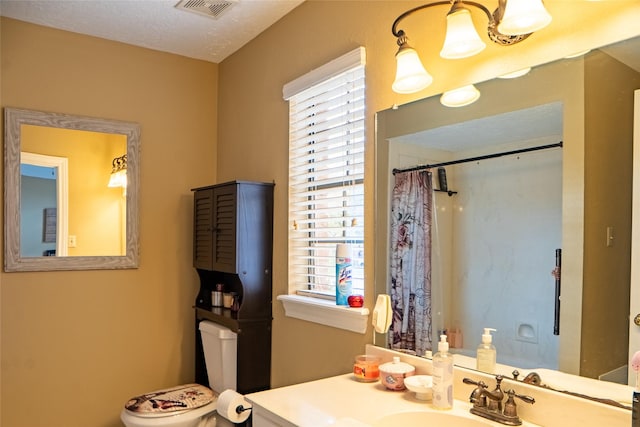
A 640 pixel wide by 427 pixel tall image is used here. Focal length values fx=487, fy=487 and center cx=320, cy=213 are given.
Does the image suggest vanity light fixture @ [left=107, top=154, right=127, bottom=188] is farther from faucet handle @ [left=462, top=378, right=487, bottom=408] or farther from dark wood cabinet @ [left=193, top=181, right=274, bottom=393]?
faucet handle @ [left=462, top=378, right=487, bottom=408]

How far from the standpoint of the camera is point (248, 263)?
7.95 feet

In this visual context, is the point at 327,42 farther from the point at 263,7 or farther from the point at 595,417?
the point at 595,417

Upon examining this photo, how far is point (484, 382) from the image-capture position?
139 centimetres

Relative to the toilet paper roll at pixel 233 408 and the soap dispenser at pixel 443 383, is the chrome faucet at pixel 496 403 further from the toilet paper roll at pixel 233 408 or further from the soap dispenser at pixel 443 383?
the toilet paper roll at pixel 233 408

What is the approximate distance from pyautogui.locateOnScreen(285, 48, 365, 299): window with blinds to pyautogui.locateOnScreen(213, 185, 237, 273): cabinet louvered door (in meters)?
0.29

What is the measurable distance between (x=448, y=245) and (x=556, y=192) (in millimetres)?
407

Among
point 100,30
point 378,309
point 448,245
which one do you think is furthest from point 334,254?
point 100,30

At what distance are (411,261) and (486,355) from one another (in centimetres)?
42

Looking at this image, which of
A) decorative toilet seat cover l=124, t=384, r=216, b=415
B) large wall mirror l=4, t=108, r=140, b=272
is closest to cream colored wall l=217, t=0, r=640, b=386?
decorative toilet seat cover l=124, t=384, r=216, b=415

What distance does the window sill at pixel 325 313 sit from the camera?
187cm

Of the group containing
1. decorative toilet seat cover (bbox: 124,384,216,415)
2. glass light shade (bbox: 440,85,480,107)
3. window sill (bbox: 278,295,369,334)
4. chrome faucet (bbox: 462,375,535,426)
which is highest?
glass light shade (bbox: 440,85,480,107)

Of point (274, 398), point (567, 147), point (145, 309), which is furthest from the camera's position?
point (145, 309)

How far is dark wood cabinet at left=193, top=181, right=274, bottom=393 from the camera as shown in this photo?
7.89 ft

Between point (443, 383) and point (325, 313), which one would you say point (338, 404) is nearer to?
point (443, 383)
